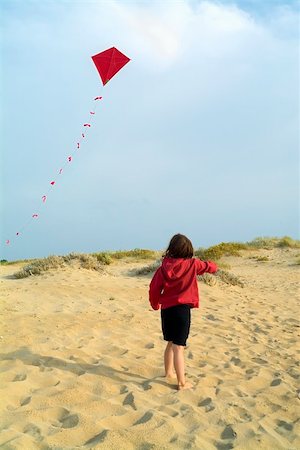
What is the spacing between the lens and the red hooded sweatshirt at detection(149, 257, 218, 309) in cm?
460

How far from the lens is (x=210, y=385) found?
4.73 meters

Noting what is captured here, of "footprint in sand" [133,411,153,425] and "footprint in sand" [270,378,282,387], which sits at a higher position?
"footprint in sand" [133,411,153,425]

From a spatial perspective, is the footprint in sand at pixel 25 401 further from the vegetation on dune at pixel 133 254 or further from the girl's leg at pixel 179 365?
the vegetation on dune at pixel 133 254

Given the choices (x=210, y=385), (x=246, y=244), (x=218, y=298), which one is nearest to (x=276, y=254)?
(x=246, y=244)

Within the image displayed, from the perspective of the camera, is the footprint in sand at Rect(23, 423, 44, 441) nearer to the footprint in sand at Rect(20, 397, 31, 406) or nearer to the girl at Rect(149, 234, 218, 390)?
the footprint in sand at Rect(20, 397, 31, 406)

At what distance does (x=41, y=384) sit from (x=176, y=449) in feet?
5.96

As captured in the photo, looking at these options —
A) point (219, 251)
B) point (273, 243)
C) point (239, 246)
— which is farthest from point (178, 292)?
point (273, 243)

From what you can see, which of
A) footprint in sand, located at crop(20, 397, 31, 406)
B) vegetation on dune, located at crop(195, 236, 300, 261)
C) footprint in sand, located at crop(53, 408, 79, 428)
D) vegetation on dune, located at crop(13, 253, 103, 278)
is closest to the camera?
footprint in sand, located at crop(53, 408, 79, 428)

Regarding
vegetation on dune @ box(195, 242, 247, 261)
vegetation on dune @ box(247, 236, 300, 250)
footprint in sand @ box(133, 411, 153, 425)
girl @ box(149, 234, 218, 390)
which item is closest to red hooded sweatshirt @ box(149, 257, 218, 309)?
girl @ box(149, 234, 218, 390)

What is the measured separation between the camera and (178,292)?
15.1ft

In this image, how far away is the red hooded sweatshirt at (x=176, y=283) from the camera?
4598mm

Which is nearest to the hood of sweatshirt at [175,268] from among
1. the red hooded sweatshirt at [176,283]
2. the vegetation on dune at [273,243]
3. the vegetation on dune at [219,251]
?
the red hooded sweatshirt at [176,283]

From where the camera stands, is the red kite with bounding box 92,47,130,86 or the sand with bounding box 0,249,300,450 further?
the red kite with bounding box 92,47,130,86

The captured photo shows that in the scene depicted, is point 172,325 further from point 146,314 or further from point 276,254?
point 276,254
